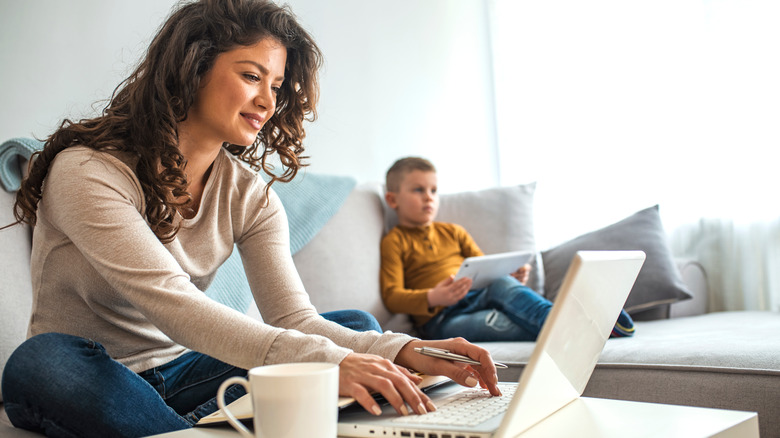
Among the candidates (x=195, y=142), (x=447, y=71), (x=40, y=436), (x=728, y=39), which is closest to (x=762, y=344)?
(x=195, y=142)

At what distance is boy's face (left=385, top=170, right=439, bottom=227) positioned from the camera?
2.15 m

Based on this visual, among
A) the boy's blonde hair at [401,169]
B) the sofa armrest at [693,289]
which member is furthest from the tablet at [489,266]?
the sofa armrest at [693,289]

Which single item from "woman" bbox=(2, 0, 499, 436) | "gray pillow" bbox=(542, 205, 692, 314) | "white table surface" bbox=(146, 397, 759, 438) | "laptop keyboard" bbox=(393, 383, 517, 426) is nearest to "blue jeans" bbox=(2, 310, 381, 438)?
"woman" bbox=(2, 0, 499, 436)

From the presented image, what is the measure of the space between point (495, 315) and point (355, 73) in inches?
45.7

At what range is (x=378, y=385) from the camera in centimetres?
72

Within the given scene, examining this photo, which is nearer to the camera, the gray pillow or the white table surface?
the white table surface

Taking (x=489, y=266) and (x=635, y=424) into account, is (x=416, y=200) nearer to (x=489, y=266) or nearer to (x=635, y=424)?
(x=489, y=266)

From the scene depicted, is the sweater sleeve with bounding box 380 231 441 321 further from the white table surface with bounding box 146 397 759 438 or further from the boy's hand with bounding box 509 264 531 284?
the white table surface with bounding box 146 397 759 438

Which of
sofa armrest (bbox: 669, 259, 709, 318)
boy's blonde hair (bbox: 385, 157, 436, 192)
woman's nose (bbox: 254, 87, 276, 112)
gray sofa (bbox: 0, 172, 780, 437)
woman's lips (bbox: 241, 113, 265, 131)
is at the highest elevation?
woman's nose (bbox: 254, 87, 276, 112)

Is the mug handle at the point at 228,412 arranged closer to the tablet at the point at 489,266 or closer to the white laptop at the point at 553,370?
the white laptop at the point at 553,370

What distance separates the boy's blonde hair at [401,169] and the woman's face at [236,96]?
1020 mm

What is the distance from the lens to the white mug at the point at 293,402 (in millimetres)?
564

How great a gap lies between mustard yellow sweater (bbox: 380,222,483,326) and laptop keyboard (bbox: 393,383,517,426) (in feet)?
3.57

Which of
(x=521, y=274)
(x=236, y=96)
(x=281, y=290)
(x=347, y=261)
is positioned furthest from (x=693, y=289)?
(x=236, y=96)
